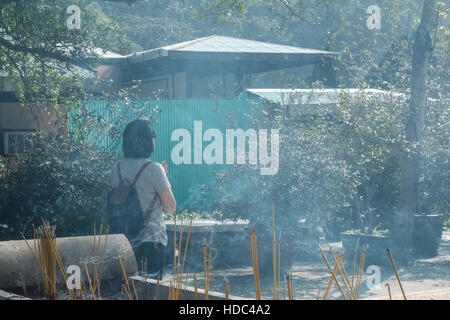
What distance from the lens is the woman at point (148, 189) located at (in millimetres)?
4801

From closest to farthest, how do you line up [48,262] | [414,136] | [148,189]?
[48,262]
[148,189]
[414,136]

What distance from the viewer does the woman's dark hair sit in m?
4.96

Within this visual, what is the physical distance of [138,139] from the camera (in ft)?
16.3

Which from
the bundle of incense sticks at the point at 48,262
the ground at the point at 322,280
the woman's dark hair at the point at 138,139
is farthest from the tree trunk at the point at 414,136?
the bundle of incense sticks at the point at 48,262

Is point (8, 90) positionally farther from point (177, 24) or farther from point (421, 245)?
point (177, 24)

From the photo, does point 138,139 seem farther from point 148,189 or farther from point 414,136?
point 414,136

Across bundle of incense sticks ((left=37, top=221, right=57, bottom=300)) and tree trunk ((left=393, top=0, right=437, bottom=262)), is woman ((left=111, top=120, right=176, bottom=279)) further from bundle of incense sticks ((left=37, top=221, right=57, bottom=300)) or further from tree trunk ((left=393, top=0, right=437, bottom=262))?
tree trunk ((left=393, top=0, right=437, bottom=262))

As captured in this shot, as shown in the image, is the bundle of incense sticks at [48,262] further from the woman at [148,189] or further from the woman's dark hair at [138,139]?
the woman's dark hair at [138,139]

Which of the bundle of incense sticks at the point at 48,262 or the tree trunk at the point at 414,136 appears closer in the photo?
the bundle of incense sticks at the point at 48,262

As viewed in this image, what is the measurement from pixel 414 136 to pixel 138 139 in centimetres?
590

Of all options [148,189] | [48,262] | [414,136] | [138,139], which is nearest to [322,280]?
[414,136]

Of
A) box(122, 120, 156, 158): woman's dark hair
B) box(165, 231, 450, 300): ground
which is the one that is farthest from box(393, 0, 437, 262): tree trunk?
box(122, 120, 156, 158): woman's dark hair

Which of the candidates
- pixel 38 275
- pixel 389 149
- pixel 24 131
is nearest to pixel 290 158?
pixel 389 149

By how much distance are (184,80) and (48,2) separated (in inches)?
387
